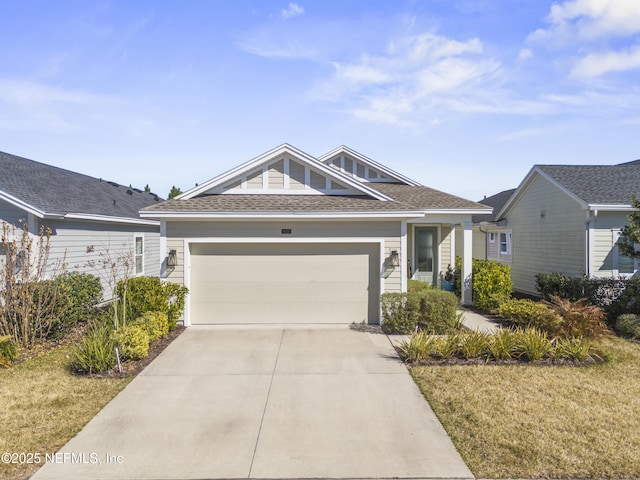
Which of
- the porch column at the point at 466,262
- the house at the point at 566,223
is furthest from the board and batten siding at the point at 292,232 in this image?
the house at the point at 566,223

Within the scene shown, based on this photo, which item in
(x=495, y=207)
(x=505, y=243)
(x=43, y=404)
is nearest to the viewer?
(x=43, y=404)

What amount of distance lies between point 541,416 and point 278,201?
747 centimetres

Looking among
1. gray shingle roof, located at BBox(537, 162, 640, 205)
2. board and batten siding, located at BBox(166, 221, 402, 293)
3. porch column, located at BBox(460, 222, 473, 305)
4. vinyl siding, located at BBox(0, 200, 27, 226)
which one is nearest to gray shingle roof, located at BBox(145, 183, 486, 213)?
board and batten siding, located at BBox(166, 221, 402, 293)

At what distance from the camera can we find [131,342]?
738 centimetres

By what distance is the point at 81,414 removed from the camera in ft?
17.6

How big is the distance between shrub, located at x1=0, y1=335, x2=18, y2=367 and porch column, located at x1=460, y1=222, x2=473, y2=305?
12.0 meters

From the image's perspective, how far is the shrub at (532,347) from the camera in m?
7.49

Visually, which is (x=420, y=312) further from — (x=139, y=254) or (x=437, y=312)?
(x=139, y=254)

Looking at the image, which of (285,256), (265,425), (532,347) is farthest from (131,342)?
(532,347)

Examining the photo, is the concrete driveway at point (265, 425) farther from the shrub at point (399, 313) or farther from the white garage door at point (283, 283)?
the white garage door at point (283, 283)

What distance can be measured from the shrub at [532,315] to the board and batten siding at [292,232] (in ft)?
9.42

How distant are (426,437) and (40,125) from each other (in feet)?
54.6

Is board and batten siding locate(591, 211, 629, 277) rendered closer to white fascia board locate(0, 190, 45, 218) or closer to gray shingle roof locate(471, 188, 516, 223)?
gray shingle roof locate(471, 188, 516, 223)

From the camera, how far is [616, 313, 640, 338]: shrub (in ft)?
30.7
